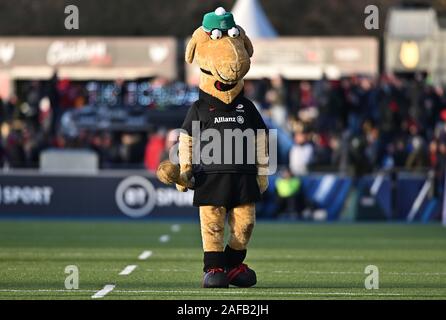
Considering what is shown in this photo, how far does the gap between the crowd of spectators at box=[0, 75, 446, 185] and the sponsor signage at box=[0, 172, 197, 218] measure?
89 cm

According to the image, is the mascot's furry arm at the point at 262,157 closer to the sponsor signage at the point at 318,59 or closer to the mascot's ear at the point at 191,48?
the mascot's ear at the point at 191,48

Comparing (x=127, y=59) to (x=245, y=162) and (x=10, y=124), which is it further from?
(x=245, y=162)

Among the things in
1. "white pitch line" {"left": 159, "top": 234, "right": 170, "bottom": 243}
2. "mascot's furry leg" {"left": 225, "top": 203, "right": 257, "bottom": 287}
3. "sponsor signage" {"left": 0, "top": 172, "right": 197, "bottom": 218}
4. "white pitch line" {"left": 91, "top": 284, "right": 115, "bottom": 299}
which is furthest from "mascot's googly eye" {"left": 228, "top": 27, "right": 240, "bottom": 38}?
"sponsor signage" {"left": 0, "top": 172, "right": 197, "bottom": 218}

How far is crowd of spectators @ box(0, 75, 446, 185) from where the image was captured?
3073cm

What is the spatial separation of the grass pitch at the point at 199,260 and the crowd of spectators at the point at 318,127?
9.93ft

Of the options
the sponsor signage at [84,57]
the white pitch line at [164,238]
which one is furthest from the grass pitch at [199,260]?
the sponsor signage at [84,57]

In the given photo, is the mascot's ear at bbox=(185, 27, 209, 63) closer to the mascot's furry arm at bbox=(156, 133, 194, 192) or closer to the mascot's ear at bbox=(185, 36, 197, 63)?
the mascot's ear at bbox=(185, 36, 197, 63)

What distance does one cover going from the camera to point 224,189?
14.4 meters

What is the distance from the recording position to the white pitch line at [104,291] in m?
13.3

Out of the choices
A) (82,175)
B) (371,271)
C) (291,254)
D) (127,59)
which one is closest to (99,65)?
(127,59)

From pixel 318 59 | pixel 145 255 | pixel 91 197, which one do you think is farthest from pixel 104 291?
pixel 318 59

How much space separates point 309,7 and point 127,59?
17589mm

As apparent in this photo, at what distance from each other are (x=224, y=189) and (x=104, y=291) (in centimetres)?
150

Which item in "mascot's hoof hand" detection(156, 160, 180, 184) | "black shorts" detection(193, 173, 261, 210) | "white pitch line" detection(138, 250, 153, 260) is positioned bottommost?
"white pitch line" detection(138, 250, 153, 260)
